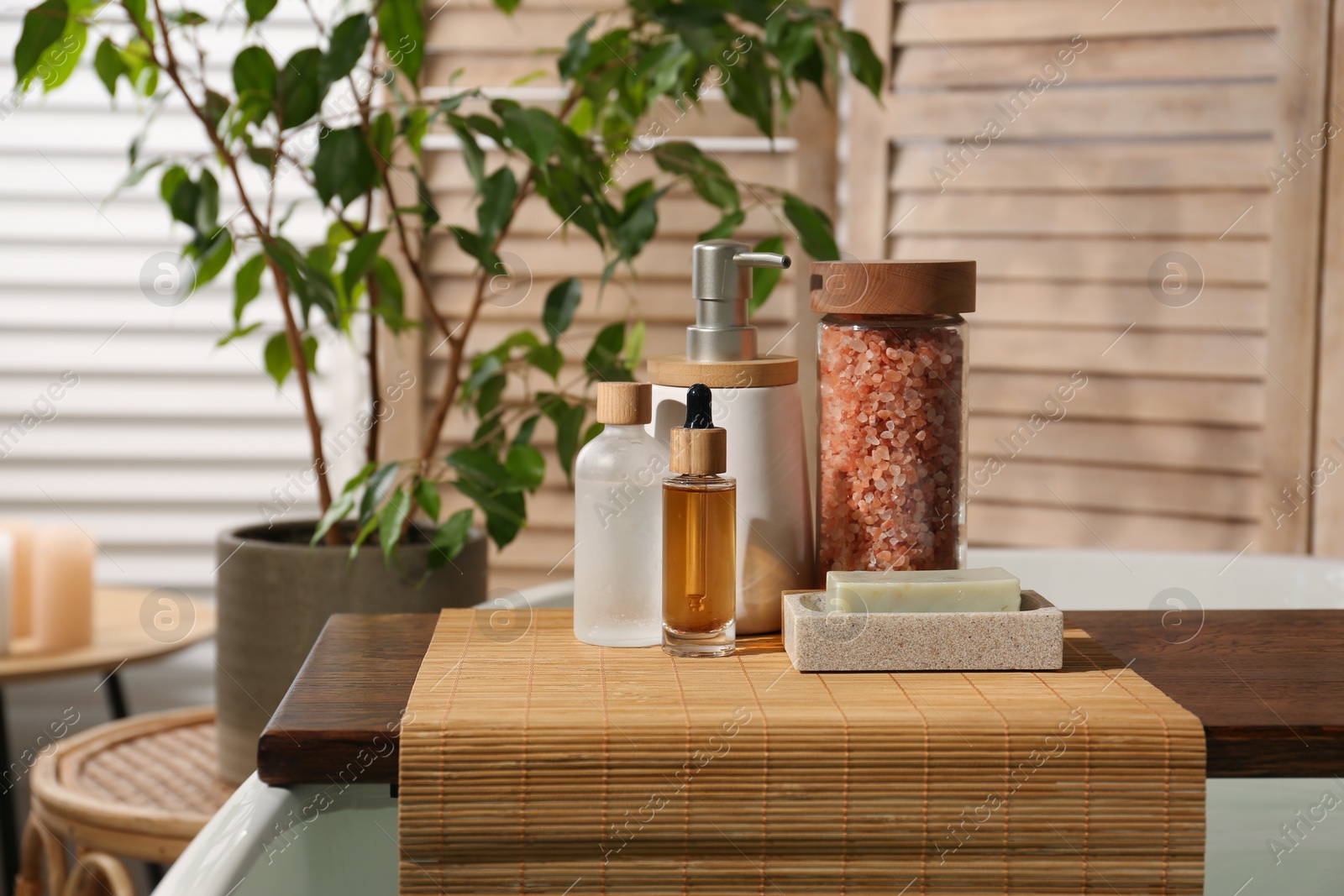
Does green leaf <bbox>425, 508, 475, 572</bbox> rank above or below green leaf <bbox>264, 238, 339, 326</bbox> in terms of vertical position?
below

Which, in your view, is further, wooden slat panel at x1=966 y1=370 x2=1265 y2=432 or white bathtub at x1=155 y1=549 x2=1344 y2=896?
wooden slat panel at x1=966 y1=370 x2=1265 y2=432

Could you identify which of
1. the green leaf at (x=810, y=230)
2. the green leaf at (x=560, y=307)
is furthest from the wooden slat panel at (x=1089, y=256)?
the green leaf at (x=560, y=307)

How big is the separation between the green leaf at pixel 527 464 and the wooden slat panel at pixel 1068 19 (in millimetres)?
945

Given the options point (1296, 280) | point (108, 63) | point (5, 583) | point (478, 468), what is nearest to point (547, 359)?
point (478, 468)

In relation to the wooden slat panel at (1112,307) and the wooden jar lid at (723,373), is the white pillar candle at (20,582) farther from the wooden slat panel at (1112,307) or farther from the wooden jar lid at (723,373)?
the wooden slat panel at (1112,307)

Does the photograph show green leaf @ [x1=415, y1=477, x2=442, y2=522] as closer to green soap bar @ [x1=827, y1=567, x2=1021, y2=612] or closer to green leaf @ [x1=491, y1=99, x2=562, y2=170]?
green leaf @ [x1=491, y1=99, x2=562, y2=170]

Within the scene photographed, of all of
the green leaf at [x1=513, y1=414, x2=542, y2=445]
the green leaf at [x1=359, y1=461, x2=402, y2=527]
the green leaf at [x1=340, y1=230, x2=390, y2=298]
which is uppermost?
the green leaf at [x1=340, y1=230, x2=390, y2=298]

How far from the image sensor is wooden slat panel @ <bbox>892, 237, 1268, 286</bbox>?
5.62ft

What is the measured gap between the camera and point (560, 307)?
135 centimetres

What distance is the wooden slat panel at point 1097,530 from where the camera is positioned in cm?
176

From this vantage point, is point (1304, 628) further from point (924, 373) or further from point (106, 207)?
point (106, 207)

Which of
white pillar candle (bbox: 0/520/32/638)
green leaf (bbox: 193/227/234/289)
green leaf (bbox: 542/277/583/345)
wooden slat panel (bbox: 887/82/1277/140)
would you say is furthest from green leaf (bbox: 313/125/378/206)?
wooden slat panel (bbox: 887/82/1277/140)

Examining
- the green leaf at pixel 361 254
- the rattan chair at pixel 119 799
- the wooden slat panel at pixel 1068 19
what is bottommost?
the rattan chair at pixel 119 799

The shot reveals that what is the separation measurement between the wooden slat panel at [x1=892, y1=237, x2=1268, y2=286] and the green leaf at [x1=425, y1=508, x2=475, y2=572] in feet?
2.84
